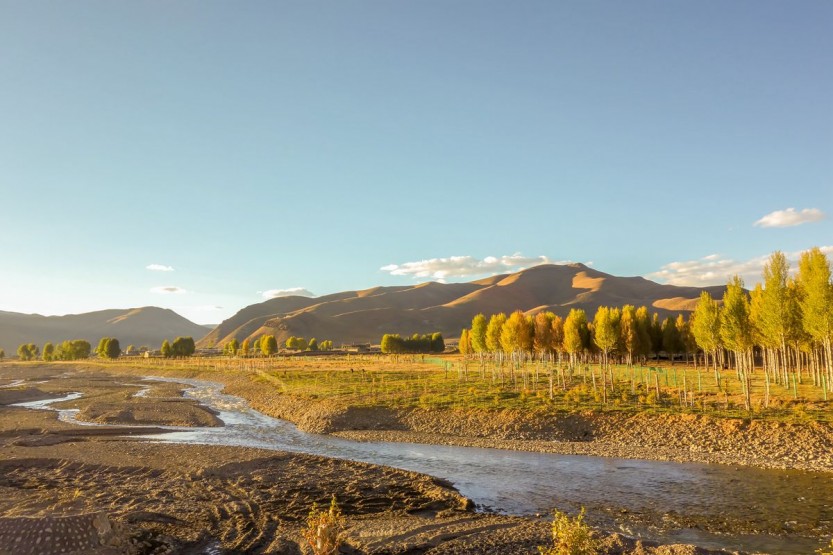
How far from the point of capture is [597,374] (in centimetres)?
7456

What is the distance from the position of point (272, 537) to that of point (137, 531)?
203 inches

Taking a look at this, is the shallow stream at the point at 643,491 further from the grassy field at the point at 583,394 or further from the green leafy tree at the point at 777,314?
the green leafy tree at the point at 777,314

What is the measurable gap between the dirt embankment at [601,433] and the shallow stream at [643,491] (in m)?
2.38

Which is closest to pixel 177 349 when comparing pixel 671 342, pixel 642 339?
pixel 642 339

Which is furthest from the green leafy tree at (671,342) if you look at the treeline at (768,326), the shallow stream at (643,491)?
the shallow stream at (643,491)

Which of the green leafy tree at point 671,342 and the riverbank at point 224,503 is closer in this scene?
the riverbank at point 224,503

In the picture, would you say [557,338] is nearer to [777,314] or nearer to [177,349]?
[777,314]

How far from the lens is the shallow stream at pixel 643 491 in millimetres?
21453

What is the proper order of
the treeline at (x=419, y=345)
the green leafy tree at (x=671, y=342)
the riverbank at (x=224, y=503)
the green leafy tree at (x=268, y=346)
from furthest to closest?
the treeline at (x=419, y=345)
the green leafy tree at (x=268, y=346)
the green leafy tree at (x=671, y=342)
the riverbank at (x=224, y=503)

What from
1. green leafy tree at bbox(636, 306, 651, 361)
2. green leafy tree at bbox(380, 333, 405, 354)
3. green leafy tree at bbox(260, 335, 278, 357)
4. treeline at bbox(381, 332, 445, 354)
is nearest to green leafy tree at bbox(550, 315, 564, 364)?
green leafy tree at bbox(636, 306, 651, 361)

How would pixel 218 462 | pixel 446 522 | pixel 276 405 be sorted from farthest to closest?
pixel 276 405 → pixel 218 462 → pixel 446 522

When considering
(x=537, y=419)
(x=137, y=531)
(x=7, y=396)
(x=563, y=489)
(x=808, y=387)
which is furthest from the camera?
(x=7, y=396)

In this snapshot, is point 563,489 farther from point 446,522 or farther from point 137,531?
point 137,531

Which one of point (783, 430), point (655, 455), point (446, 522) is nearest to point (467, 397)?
point (655, 455)
